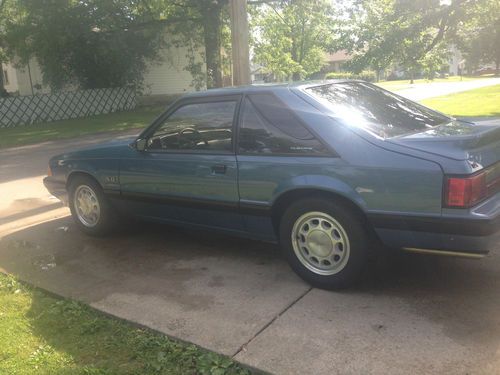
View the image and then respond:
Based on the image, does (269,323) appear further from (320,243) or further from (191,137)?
(191,137)

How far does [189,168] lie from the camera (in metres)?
4.41

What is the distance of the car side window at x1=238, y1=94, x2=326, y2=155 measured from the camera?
3779 mm

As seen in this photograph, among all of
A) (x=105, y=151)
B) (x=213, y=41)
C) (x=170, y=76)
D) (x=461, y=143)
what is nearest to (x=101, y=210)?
(x=105, y=151)

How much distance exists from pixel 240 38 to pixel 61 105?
16759 millimetres

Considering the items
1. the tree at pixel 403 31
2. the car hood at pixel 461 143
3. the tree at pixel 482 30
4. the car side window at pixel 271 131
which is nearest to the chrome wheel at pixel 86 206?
the car side window at pixel 271 131

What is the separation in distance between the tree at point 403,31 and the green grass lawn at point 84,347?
44.2ft

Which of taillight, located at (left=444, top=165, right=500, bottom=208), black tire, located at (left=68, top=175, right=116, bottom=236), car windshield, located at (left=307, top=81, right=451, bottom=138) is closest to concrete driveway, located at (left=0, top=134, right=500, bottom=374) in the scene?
black tire, located at (left=68, top=175, right=116, bottom=236)

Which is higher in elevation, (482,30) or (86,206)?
(482,30)

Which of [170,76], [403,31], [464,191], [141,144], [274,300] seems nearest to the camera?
[464,191]

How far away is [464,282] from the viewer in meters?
3.85

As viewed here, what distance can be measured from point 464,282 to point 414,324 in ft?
2.75

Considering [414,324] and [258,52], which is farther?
[258,52]

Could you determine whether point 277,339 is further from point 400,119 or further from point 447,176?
point 400,119

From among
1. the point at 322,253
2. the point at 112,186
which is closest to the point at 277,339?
the point at 322,253
